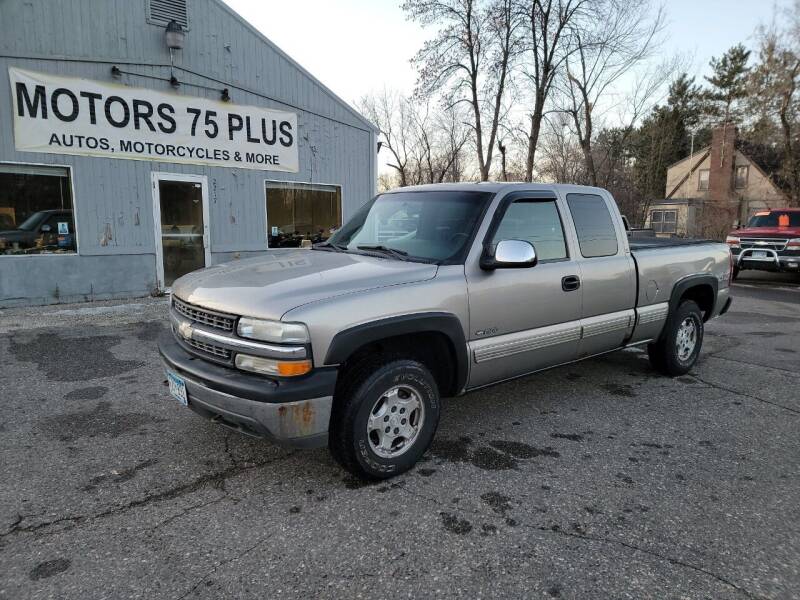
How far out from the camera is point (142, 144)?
9.64m

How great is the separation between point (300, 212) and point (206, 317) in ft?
29.8

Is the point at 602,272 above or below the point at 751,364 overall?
above

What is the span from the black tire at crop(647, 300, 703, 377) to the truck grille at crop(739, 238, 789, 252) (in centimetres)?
952

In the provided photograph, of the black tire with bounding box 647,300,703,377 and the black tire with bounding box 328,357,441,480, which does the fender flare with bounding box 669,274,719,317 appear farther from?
the black tire with bounding box 328,357,441,480

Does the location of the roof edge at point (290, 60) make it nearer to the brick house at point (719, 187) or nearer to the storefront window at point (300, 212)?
the storefront window at point (300, 212)

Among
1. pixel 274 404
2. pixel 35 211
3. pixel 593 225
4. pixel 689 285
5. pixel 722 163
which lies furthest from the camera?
pixel 722 163

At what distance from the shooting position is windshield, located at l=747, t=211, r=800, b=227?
44.6ft

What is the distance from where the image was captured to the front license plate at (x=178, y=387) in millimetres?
3203

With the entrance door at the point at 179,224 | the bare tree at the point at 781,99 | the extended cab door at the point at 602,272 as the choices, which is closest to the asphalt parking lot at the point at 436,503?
the extended cab door at the point at 602,272

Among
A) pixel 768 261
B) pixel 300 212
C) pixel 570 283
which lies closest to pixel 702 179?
pixel 768 261

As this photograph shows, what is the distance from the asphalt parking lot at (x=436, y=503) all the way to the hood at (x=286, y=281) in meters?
1.11

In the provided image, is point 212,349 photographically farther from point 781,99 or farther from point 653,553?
point 781,99

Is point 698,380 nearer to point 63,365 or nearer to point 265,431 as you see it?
point 265,431

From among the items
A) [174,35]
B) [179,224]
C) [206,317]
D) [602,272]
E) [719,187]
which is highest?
[174,35]
